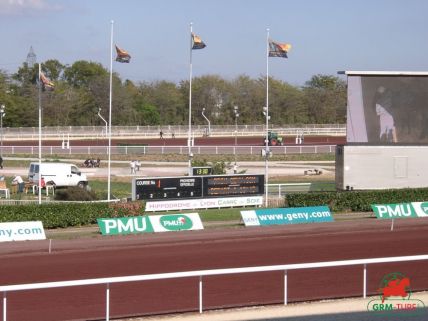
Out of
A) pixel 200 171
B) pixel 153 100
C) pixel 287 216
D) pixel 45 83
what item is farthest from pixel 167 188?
pixel 153 100

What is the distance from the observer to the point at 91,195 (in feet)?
115

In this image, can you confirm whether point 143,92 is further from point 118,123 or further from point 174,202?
point 174,202

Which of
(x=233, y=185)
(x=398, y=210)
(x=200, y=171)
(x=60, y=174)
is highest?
(x=200, y=171)

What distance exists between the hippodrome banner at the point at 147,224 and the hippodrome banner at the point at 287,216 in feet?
7.37

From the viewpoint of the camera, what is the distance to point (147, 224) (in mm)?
26391

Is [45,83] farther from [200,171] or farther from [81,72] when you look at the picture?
[81,72]

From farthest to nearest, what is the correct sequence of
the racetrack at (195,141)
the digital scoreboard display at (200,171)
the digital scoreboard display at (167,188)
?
1. the racetrack at (195,141)
2. the digital scoreboard display at (200,171)
3. the digital scoreboard display at (167,188)

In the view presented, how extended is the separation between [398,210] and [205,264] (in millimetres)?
12975

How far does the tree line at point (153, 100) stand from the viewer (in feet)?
335

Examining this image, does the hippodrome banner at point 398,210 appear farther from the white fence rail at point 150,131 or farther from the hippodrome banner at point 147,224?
the white fence rail at point 150,131

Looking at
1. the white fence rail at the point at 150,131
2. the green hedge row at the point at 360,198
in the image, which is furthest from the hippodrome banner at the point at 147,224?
the white fence rail at the point at 150,131
